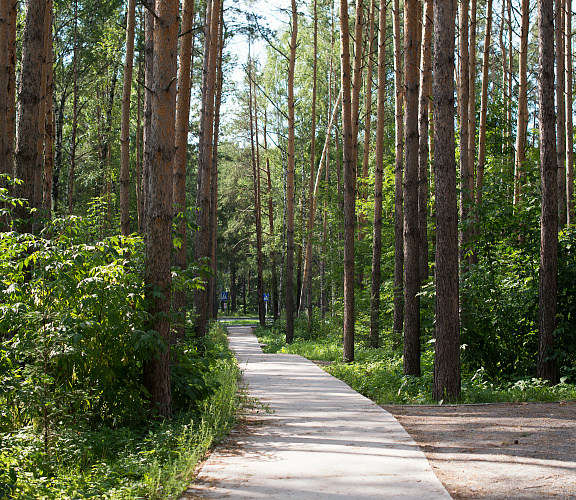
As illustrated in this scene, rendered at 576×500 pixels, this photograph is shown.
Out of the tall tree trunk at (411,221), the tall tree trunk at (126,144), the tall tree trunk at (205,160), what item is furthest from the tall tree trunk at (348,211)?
the tall tree trunk at (126,144)

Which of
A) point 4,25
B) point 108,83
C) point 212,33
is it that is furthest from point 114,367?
point 108,83

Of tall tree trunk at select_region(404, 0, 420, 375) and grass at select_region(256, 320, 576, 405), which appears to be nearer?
grass at select_region(256, 320, 576, 405)

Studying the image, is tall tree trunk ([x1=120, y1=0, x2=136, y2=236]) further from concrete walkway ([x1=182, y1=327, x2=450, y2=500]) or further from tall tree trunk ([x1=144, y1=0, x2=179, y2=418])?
tall tree trunk ([x1=144, y1=0, x2=179, y2=418])

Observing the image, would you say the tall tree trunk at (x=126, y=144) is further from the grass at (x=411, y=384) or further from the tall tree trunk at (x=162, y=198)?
the tall tree trunk at (x=162, y=198)

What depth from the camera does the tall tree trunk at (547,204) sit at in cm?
928

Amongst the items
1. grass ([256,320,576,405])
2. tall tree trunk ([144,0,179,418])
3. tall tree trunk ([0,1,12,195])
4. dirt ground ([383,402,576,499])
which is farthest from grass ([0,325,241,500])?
tall tree trunk ([0,1,12,195])

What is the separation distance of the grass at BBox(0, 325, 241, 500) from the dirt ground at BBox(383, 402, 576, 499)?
2106mm

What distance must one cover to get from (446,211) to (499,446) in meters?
3.93

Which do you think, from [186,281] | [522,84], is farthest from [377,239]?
[186,281]

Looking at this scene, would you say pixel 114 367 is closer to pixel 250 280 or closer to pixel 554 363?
pixel 554 363

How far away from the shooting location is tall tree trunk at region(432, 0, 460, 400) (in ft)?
27.3

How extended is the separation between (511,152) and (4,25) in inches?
714

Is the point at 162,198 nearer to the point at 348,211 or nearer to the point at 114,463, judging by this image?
the point at 114,463

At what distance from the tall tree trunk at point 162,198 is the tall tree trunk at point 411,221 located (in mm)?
5322
